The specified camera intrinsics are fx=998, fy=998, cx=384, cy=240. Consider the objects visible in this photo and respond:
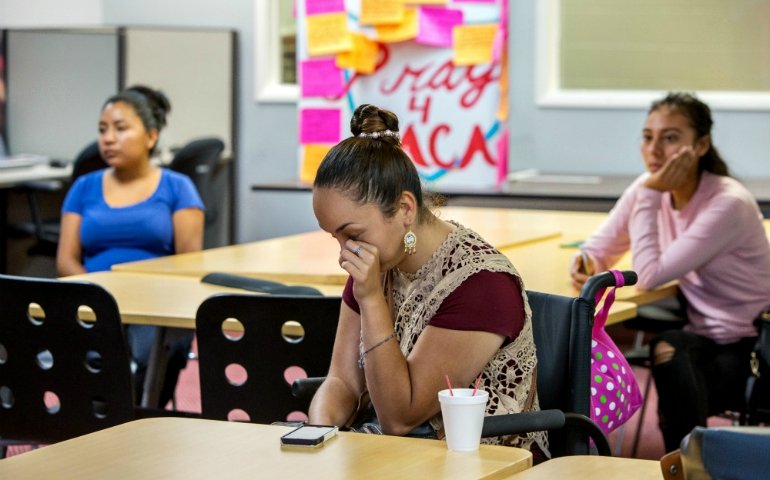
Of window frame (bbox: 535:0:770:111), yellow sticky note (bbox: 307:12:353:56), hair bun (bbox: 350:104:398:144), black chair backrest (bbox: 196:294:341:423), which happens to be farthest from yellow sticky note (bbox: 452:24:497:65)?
hair bun (bbox: 350:104:398:144)

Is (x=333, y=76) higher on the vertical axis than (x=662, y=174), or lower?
higher

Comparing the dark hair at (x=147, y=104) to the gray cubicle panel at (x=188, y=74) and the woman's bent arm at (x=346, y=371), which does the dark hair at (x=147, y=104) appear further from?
the gray cubicle panel at (x=188, y=74)

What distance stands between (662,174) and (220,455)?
1.75 m

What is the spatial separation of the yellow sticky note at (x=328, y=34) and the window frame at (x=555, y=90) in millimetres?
1380

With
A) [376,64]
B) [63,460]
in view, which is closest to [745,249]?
[63,460]

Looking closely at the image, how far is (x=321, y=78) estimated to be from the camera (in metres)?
4.74

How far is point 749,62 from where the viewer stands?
204 inches

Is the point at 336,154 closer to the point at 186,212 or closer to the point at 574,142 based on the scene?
the point at 186,212

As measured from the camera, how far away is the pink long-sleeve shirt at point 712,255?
2.54 metres

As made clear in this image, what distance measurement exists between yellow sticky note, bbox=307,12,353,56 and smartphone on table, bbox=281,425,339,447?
3.34m

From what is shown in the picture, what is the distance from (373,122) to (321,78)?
317cm

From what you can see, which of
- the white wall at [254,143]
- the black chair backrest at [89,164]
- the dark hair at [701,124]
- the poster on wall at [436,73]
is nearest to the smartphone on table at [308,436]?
the dark hair at [701,124]

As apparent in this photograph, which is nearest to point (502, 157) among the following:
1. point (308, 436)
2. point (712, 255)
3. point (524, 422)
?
point (712, 255)

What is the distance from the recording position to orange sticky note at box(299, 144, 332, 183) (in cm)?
482
